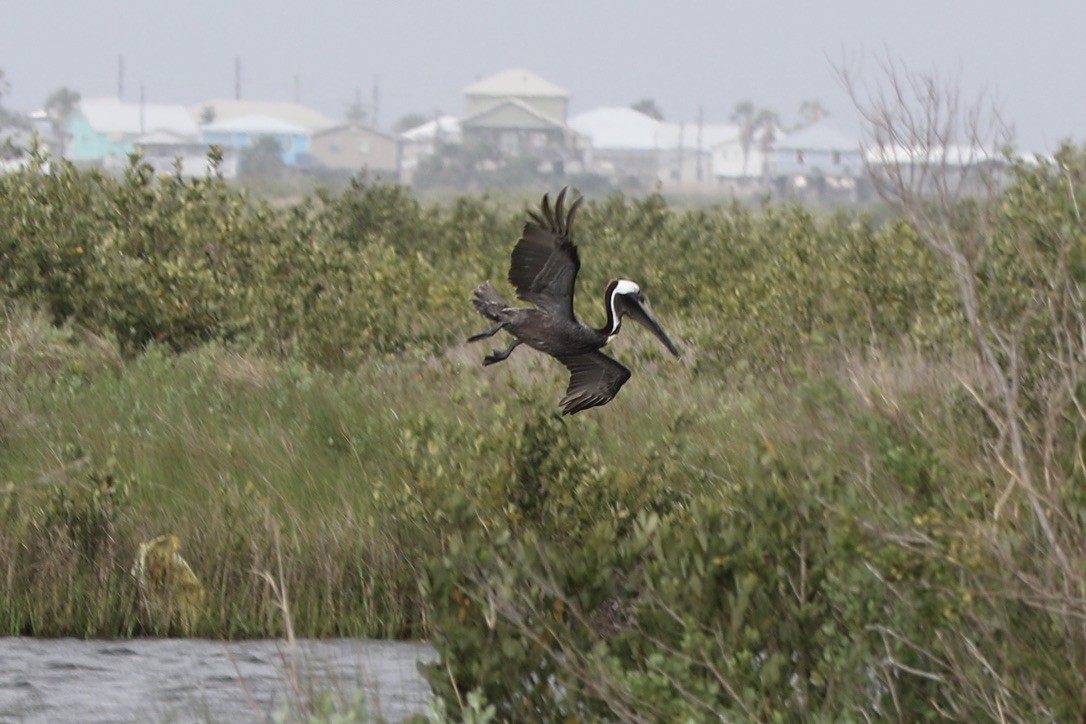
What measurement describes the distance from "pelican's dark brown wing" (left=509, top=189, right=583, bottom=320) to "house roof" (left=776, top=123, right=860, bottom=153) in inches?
5522

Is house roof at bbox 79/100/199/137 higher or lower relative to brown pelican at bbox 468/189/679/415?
higher

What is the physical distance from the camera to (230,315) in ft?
50.1

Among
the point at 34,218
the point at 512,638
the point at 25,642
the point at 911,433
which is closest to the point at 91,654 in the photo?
the point at 25,642

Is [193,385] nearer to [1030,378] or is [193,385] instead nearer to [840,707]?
[1030,378]

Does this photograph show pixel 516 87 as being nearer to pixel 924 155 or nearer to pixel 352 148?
pixel 352 148

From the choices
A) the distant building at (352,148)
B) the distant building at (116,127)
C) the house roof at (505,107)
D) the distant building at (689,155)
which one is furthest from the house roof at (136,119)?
the distant building at (689,155)

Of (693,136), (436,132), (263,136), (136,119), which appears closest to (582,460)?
(263,136)

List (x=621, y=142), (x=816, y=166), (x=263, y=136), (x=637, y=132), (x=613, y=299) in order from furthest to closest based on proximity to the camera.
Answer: (x=637, y=132), (x=621, y=142), (x=263, y=136), (x=816, y=166), (x=613, y=299)

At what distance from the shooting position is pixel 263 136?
6117 inches

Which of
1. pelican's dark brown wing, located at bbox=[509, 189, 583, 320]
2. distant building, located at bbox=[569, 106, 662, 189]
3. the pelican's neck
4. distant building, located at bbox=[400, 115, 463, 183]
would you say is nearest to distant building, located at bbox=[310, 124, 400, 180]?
distant building, located at bbox=[400, 115, 463, 183]

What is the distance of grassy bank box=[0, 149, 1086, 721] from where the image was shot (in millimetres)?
5188

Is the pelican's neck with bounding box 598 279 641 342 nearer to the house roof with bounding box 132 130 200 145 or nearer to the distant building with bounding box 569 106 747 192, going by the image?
the house roof with bounding box 132 130 200 145

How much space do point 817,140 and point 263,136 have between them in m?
46.6

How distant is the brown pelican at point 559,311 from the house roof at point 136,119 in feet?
526
